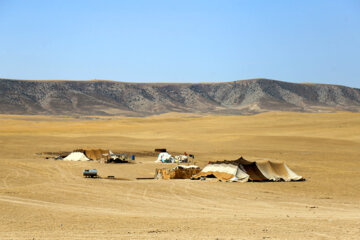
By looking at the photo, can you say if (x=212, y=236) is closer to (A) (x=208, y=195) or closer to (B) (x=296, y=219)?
(B) (x=296, y=219)

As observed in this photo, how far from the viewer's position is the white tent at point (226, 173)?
2600 cm

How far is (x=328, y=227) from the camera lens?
41.9 feet

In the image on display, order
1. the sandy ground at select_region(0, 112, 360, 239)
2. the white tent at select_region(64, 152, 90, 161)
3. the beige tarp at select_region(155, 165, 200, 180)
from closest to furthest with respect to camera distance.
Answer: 1. the sandy ground at select_region(0, 112, 360, 239)
2. the beige tarp at select_region(155, 165, 200, 180)
3. the white tent at select_region(64, 152, 90, 161)

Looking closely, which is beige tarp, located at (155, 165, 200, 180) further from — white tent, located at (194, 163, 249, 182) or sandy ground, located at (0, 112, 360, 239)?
sandy ground, located at (0, 112, 360, 239)

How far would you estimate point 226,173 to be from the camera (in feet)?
86.6

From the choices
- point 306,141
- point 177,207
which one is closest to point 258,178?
point 177,207

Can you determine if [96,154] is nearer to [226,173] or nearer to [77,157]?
[77,157]

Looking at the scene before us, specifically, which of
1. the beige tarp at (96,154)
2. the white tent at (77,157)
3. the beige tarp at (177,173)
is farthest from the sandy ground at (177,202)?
the beige tarp at (96,154)

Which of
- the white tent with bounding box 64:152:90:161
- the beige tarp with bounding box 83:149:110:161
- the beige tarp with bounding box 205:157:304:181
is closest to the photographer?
the beige tarp with bounding box 205:157:304:181

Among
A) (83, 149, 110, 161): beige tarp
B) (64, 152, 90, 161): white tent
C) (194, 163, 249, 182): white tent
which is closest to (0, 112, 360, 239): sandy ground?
(194, 163, 249, 182): white tent

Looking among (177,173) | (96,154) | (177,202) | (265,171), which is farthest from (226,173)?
(96,154)

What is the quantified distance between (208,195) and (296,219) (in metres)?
6.93

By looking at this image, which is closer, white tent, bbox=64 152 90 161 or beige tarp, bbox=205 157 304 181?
beige tarp, bbox=205 157 304 181

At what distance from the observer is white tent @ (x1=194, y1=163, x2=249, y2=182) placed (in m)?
26.0
